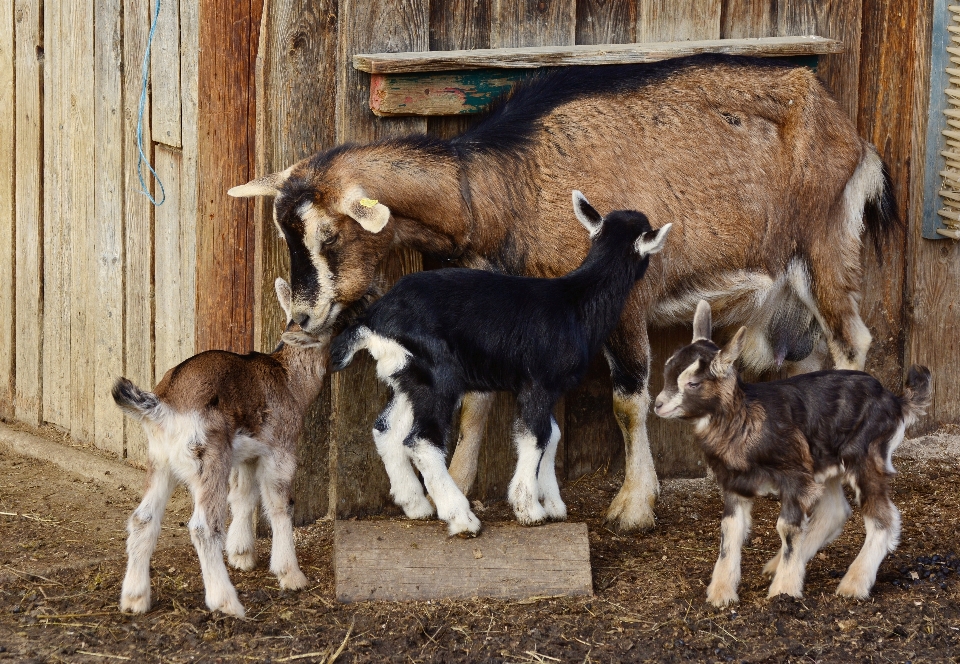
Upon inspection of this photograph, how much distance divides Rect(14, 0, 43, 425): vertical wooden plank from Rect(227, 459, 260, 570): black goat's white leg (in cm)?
279

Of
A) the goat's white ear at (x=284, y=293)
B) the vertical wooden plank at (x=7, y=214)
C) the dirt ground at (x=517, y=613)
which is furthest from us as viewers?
the vertical wooden plank at (x=7, y=214)

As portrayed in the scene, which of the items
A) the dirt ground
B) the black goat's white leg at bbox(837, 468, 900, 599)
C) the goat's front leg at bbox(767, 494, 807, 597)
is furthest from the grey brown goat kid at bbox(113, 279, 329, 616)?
the black goat's white leg at bbox(837, 468, 900, 599)

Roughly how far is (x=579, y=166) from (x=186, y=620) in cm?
276

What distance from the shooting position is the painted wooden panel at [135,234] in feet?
22.1

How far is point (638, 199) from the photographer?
6.14m

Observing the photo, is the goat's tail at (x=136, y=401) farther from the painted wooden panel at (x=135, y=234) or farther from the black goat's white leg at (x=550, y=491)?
the painted wooden panel at (x=135, y=234)

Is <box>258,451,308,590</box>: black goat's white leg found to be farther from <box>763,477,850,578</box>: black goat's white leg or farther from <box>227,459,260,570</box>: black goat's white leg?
<box>763,477,850,578</box>: black goat's white leg

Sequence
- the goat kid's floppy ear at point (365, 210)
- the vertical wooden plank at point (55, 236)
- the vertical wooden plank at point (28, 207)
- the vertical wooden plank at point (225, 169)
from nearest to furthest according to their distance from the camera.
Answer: the goat kid's floppy ear at point (365, 210), the vertical wooden plank at point (225, 169), the vertical wooden plank at point (55, 236), the vertical wooden plank at point (28, 207)

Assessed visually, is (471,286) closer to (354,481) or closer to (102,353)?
(354,481)

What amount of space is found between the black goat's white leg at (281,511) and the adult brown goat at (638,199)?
0.64 m

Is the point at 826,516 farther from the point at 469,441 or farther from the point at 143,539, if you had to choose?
the point at 143,539

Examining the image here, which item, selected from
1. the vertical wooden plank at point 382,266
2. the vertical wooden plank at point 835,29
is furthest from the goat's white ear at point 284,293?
the vertical wooden plank at point 835,29

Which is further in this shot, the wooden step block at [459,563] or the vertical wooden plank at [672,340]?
the vertical wooden plank at [672,340]

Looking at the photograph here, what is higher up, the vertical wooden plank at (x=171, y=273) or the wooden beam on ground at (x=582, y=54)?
the wooden beam on ground at (x=582, y=54)
